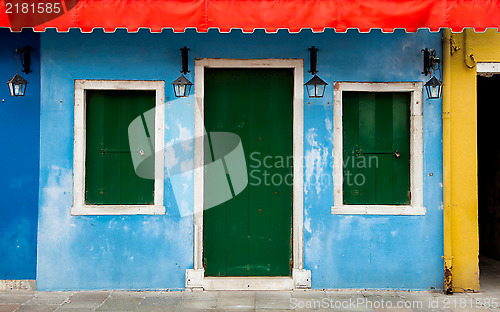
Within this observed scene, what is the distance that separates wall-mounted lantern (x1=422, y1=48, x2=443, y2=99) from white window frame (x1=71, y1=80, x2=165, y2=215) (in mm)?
3646

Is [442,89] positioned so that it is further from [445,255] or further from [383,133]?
[445,255]

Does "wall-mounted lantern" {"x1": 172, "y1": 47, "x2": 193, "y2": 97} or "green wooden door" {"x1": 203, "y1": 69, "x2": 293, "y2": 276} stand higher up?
"wall-mounted lantern" {"x1": 172, "y1": 47, "x2": 193, "y2": 97}

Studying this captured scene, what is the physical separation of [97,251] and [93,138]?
1586mm

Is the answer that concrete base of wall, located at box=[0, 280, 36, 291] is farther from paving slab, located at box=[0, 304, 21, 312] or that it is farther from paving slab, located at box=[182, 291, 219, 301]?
paving slab, located at box=[182, 291, 219, 301]

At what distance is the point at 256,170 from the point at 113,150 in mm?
2063

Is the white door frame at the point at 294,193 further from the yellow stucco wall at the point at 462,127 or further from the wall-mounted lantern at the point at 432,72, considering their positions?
the yellow stucco wall at the point at 462,127

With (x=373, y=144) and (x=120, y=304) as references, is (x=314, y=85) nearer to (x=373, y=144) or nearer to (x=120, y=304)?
(x=373, y=144)

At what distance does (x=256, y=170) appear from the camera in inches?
240

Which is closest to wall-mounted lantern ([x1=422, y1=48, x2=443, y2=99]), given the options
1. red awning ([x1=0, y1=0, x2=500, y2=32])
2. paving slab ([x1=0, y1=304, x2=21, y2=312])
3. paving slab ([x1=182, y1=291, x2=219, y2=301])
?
red awning ([x1=0, y1=0, x2=500, y2=32])

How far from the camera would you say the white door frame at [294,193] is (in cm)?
584

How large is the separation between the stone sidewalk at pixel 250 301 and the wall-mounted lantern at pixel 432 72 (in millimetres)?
2709

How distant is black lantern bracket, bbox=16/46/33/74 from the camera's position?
5.89 meters

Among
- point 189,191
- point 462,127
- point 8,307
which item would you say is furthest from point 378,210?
point 8,307

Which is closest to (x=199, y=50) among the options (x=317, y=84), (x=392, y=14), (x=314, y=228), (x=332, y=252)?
(x=317, y=84)
